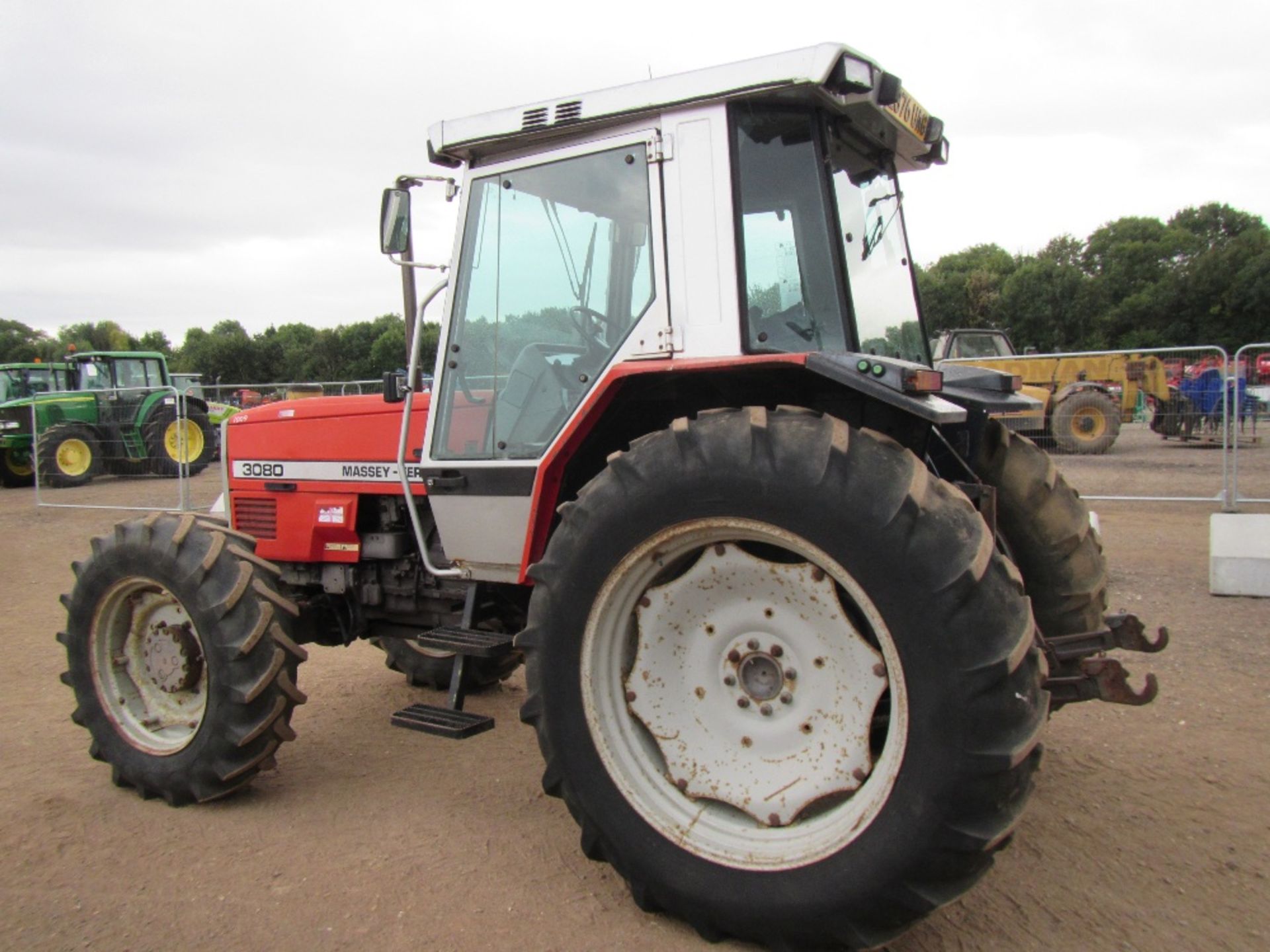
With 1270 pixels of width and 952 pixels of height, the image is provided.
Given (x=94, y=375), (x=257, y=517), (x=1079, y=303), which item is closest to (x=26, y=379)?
(x=94, y=375)

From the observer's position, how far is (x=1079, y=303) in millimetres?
45750

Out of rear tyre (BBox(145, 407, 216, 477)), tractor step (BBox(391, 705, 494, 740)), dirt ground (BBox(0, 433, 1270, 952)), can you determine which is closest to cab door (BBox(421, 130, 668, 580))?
tractor step (BBox(391, 705, 494, 740))

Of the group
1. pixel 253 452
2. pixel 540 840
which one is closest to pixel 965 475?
pixel 540 840

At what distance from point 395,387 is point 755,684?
190cm

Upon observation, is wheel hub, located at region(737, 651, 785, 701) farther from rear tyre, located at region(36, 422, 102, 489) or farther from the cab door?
rear tyre, located at region(36, 422, 102, 489)

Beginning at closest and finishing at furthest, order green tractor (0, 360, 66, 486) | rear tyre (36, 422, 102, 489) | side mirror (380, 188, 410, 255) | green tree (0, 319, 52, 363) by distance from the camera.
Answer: side mirror (380, 188, 410, 255), rear tyre (36, 422, 102, 489), green tractor (0, 360, 66, 486), green tree (0, 319, 52, 363)

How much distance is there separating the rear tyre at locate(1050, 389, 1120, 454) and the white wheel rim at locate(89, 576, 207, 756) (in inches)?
490

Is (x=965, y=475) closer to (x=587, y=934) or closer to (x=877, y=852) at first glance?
(x=877, y=852)

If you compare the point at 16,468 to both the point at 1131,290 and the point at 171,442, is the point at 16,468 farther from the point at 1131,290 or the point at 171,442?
the point at 1131,290

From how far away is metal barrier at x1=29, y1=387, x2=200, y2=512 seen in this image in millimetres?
13898

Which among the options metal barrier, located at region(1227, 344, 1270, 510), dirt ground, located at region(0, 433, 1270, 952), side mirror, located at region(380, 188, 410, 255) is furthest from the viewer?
metal barrier, located at region(1227, 344, 1270, 510)

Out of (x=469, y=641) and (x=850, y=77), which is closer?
(x=850, y=77)

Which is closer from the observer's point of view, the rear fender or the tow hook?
the rear fender

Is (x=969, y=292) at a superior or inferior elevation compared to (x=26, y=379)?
superior
